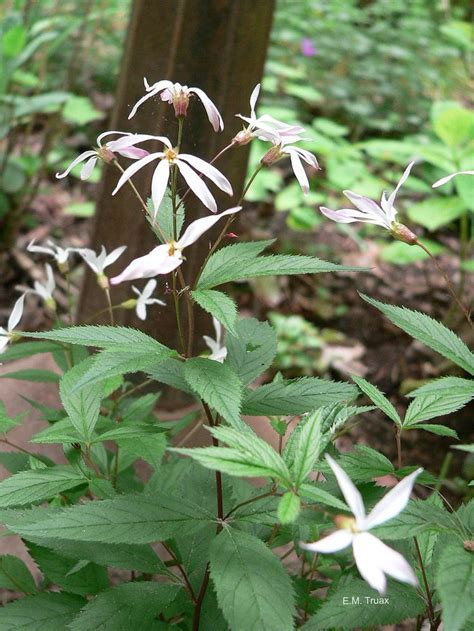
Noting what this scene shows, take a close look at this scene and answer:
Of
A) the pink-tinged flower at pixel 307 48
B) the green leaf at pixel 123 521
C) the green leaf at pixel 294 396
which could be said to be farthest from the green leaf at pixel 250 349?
the pink-tinged flower at pixel 307 48

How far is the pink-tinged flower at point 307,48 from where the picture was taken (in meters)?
3.10

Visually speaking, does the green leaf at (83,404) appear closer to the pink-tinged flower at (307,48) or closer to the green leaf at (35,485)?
the green leaf at (35,485)

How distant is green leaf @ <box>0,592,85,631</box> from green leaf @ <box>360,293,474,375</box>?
14.9 inches

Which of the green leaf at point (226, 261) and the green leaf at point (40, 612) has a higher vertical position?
the green leaf at point (226, 261)

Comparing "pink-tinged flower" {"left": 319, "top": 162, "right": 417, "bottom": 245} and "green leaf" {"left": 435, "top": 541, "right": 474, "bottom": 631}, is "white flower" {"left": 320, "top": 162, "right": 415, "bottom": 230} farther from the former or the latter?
"green leaf" {"left": 435, "top": 541, "right": 474, "bottom": 631}

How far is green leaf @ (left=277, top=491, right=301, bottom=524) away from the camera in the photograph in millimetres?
470

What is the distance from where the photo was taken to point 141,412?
2.76 feet

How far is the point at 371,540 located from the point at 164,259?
0.74 ft

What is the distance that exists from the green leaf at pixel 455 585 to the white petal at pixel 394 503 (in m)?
0.06

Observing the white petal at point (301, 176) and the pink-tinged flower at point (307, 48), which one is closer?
the white petal at point (301, 176)

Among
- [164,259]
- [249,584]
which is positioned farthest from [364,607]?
[164,259]

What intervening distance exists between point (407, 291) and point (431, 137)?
0.92m

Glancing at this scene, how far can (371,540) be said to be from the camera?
0.44 metres

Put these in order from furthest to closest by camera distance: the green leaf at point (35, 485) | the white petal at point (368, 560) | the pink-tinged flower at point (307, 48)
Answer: the pink-tinged flower at point (307, 48), the green leaf at point (35, 485), the white petal at point (368, 560)
